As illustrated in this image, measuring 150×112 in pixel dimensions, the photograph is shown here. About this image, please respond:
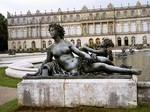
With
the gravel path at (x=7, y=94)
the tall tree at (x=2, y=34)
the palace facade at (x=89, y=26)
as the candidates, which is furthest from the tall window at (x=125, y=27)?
the gravel path at (x=7, y=94)

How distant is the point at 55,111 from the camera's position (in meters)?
5.73

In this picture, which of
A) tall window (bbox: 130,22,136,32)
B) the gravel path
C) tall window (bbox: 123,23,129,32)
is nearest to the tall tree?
tall window (bbox: 123,23,129,32)

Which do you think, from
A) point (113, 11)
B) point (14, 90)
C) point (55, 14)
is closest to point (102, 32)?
point (113, 11)

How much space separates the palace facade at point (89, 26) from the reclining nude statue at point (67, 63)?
263 feet

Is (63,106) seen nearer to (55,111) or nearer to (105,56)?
(55,111)

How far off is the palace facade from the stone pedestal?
8084 centimetres

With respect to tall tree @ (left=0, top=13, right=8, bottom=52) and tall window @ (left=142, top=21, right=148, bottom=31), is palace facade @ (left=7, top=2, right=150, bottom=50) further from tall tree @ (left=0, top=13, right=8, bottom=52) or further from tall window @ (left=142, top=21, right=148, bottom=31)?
tall tree @ (left=0, top=13, right=8, bottom=52)

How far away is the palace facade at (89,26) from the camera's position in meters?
89.4

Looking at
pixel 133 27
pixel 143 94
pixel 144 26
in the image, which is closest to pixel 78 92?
pixel 143 94

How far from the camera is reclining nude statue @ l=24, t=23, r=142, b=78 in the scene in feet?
19.5

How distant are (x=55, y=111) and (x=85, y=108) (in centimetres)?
60

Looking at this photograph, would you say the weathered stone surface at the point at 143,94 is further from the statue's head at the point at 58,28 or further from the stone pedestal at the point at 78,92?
the statue's head at the point at 58,28

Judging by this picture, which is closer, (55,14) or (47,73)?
(47,73)

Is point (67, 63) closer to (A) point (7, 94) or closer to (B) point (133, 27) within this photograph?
(A) point (7, 94)
